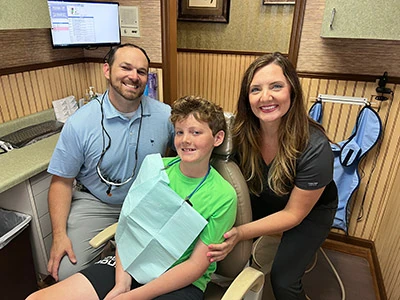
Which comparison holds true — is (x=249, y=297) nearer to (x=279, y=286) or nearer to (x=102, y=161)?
(x=279, y=286)

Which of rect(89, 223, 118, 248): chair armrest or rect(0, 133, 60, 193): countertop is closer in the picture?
rect(89, 223, 118, 248): chair armrest

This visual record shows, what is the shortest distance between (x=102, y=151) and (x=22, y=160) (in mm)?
448

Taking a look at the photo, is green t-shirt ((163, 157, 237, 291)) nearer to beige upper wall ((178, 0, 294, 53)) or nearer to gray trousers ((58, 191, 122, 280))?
gray trousers ((58, 191, 122, 280))

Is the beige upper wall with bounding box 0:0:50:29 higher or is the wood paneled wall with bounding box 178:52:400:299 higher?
the beige upper wall with bounding box 0:0:50:29

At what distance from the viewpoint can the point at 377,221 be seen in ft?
6.74

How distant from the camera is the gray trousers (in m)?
1.35

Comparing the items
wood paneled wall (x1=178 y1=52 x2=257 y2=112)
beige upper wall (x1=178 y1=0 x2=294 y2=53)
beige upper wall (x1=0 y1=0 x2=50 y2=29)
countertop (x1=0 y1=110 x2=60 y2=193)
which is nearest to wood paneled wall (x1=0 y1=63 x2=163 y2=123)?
countertop (x1=0 y1=110 x2=60 y2=193)

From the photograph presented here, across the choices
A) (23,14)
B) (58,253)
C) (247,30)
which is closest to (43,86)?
(23,14)

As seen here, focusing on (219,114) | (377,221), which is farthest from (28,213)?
(377,221)

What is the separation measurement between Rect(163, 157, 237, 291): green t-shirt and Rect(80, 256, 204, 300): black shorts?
0.04m

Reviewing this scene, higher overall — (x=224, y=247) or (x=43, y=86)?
(x=43, y=86)

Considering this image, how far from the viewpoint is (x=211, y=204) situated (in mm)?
1090

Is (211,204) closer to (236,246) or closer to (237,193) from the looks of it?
(237,193)

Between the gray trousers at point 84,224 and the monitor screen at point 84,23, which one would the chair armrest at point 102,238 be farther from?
the monitor screen at point 84,23
